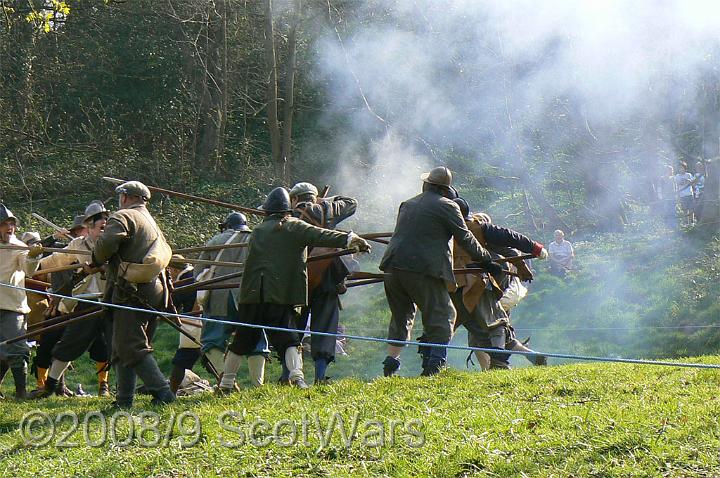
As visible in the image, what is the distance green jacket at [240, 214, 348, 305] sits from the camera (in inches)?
371

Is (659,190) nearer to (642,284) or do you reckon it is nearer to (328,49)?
(642,284)

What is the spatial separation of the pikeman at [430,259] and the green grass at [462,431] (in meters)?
0.78

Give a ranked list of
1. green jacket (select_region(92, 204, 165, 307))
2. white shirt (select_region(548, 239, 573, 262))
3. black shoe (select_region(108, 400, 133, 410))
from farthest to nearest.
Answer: white shirt (select_region(548, 239, 573, 262)) → black shoe (select_region(108, 400, 133, 410)) → green jacket (select_region(92, 204, 165, 307))

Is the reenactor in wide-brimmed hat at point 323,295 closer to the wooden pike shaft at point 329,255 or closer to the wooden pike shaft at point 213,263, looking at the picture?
the wooden pike shaft at point 329,255

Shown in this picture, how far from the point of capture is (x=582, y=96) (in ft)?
83.6

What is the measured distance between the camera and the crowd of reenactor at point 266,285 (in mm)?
9258

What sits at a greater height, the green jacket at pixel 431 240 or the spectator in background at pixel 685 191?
the spectator in background at pixel 685 191

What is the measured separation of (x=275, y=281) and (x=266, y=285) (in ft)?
0.28

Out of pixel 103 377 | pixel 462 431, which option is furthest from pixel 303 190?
pixel 462 431

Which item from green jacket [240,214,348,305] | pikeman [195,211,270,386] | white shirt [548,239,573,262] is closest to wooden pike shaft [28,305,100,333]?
pikeman [195,211,270,386]

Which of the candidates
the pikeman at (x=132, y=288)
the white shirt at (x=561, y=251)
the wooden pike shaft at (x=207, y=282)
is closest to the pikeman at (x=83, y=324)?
the wooden pike shaft at (x=207, y=282)

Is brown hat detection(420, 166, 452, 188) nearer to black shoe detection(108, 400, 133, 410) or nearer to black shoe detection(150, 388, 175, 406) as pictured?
black shoe detection(150, 388, 175, 406)

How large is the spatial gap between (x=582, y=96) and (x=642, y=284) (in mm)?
7210

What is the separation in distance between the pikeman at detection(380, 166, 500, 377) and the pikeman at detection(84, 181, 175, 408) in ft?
6.89
